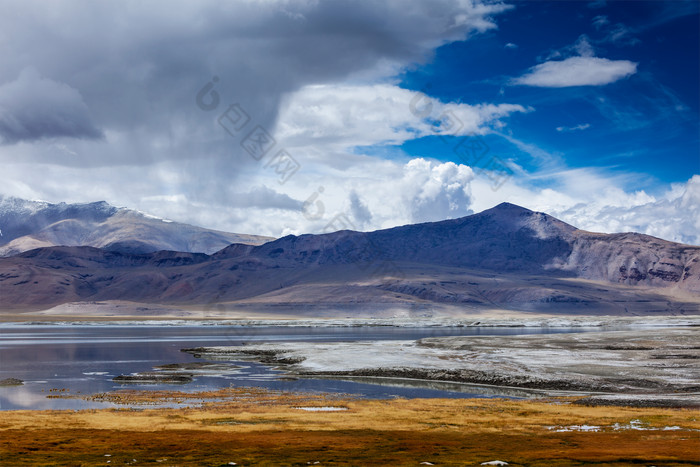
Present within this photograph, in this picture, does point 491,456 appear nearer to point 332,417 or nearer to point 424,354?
point 332,417

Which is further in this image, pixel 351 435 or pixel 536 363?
pixel 536 363

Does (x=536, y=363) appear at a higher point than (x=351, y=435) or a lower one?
lower

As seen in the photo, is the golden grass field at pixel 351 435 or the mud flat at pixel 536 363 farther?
the mud flat at pixel 536 363

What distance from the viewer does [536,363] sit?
65.5 metres

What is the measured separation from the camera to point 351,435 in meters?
31.2

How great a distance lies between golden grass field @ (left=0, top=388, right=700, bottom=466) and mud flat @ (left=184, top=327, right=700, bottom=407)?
9379mm

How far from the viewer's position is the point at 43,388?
51812 millimetres

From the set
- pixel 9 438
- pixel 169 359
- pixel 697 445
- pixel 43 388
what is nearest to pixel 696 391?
pixel 697 445

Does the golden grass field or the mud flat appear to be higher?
the golden grass field

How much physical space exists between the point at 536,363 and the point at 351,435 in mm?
38747

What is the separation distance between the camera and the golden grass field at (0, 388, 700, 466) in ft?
83.2

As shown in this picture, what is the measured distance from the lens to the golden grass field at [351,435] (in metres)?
25.4

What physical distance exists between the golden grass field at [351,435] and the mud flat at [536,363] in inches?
369

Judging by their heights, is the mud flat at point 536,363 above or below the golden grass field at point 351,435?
below
